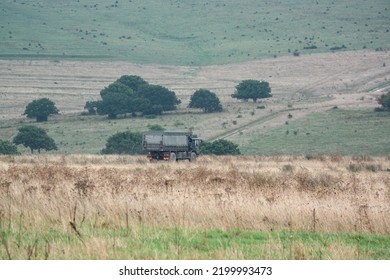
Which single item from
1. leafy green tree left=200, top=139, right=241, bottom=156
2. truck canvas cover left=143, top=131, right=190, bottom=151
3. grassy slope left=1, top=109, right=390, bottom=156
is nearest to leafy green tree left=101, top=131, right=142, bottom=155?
grassy slope left=1, top=109, right=390, bottom=156

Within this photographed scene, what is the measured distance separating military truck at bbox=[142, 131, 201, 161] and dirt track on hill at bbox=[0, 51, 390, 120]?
191 ft

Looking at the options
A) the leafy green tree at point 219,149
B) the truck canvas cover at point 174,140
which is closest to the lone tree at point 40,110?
the leafy green tree at point 219,149

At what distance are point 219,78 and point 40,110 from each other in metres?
52.3

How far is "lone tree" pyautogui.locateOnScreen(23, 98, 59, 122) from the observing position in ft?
360

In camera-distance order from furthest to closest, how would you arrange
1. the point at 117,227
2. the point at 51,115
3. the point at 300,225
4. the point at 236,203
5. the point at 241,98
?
the point at 241,98
the point at 51,115
the point at 236,203
the point at 300,225
the point at 117,227

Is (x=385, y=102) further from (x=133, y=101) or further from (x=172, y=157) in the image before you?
(x=172, y=157)

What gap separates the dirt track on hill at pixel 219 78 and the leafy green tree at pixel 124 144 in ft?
119

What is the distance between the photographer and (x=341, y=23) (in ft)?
632

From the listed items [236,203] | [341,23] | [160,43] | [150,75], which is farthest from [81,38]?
[236,203]

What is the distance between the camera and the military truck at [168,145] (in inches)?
2265

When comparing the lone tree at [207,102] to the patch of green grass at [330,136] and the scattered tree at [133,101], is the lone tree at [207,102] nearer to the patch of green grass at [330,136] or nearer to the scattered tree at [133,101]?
the scattered tree at [133,101]

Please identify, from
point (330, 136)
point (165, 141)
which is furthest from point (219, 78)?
point (165, 141)
